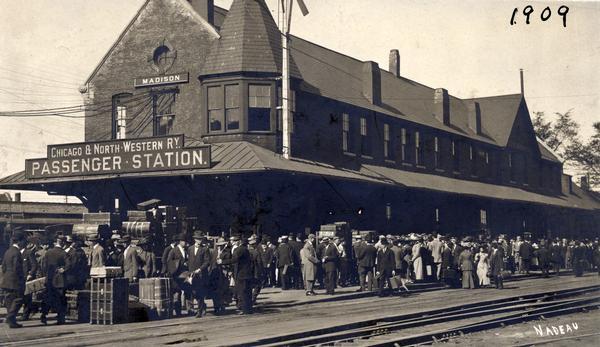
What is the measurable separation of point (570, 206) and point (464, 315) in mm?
36321

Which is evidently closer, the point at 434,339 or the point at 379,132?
the point at 434,339

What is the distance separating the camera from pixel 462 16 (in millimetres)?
23344

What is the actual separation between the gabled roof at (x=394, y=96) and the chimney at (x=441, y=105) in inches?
14.5

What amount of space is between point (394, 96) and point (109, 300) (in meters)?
26.5

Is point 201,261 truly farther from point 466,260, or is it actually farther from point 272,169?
point 466,260

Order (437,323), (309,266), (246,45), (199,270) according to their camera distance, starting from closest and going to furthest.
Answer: (437,323) → (199,270) → (309,266) → (246,45)

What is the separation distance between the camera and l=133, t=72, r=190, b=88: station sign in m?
28.6

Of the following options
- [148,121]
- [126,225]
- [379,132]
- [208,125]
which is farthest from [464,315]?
[379,132]

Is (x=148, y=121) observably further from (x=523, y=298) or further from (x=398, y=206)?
(x=523, y=298)

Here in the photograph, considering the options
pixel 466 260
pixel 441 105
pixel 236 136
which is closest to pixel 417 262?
pixel 466 260

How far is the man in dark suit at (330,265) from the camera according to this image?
869 inches

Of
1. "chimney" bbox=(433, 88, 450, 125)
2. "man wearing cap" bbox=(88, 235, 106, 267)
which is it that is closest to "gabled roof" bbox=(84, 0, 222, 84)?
"man wearing cap" bbox=(88, 235, 106, 267)

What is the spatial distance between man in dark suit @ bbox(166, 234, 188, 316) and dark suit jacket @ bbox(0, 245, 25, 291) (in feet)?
10.9

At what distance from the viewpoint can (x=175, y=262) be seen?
17.3 metres
